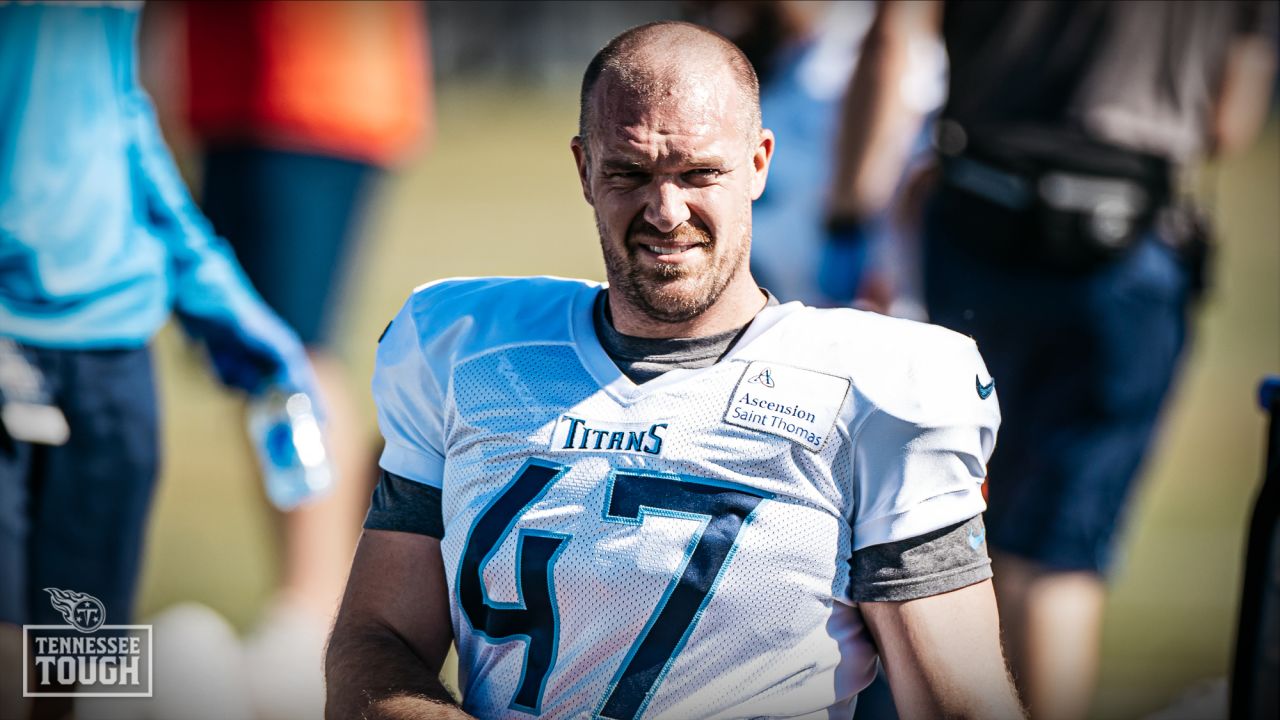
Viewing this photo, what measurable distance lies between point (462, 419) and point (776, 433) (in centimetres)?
38

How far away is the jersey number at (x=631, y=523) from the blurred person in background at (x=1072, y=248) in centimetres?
133

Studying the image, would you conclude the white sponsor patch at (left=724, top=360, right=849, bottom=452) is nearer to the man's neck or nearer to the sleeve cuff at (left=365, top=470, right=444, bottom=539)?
the man's neck

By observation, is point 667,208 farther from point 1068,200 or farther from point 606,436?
point 1068,200

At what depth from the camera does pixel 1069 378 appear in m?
2.82

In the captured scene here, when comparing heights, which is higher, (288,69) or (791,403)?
(288,69)

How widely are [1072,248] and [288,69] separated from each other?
1662mm

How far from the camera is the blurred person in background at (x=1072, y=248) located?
2.76m

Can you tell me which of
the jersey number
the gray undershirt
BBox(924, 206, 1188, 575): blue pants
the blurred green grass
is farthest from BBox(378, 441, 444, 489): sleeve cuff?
BBox(924, 206, 1188, 575): blue pants

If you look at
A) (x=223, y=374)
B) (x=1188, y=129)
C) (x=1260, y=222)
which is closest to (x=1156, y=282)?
(x=1188, y=129)

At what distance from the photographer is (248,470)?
3188 millimetres

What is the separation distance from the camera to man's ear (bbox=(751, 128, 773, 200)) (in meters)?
1.79

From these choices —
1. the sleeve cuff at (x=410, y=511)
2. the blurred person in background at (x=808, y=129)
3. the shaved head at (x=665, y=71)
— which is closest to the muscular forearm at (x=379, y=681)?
the sleeve cuff at (x=410, y=511)

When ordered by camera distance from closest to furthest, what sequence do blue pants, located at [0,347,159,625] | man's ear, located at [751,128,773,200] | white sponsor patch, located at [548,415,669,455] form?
white sponsor patch, located at [548,415,669,455], man's ear, located at [751,128,773,200], blue pants, located at [0,347,159,625]

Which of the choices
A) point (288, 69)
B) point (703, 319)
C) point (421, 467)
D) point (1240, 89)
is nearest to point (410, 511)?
point (421, 467)
